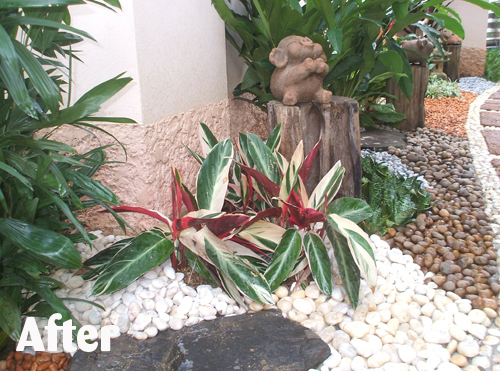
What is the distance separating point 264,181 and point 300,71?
71 centimetres

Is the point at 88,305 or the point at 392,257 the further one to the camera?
the point at 392,257

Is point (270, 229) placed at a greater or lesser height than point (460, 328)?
greater

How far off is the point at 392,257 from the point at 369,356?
0.61 metres

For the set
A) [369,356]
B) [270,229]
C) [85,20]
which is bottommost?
[369,356]

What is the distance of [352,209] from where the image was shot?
1631 mm

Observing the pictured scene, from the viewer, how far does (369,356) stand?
1348mm

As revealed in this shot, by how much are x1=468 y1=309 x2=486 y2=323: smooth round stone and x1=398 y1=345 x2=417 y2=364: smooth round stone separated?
309 mm

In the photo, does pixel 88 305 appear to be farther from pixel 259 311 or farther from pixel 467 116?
pixel 467 116

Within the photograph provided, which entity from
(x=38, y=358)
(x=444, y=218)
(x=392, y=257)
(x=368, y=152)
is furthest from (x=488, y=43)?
(x=38, y=358)

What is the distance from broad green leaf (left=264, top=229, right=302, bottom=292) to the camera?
1.49 metres

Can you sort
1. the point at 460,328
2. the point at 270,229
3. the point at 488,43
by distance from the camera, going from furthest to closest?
the point at 488,43 < the point at 270,229 < the point at 460,328

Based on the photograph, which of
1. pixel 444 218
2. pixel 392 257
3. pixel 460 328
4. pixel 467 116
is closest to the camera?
pixel 460 328

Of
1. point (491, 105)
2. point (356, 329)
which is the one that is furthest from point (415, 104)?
point (356, 329)

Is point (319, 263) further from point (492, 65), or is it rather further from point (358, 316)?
point (492, 65)
